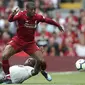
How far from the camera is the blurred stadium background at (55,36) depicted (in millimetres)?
18375

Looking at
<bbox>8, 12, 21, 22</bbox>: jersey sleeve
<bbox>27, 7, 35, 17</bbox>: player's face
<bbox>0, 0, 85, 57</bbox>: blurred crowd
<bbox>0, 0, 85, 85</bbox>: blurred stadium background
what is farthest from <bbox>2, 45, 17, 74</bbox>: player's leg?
<bbox>0, 0, 85, 57</bbox>: blurred crowd

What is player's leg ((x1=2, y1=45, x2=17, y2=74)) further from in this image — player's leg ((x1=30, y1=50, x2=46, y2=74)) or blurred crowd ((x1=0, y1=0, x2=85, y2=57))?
blurred crowd ((x1=0, y1=0, x2=85, y2=57))

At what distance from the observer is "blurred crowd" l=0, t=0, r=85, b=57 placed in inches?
745

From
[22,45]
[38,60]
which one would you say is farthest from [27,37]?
[38,60]

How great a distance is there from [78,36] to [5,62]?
23.3 feet

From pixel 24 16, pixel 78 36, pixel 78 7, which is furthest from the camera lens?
pixel 78 7

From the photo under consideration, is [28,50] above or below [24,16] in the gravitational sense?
below

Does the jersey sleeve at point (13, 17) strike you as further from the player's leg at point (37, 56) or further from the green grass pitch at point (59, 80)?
the green grass pitch at point (59, 80)

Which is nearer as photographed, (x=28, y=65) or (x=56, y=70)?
(x=28, y=65)

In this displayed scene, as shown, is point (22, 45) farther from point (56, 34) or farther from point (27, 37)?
point (56, 34)

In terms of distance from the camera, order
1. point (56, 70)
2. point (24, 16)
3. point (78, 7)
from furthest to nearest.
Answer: point (78, 7), point (56, 70), point (24, 16)

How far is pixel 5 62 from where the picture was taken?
1317 centimetres

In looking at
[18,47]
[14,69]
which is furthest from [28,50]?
[14,69]

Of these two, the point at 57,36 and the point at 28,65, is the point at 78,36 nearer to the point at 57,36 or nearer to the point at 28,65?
the point at 57,36
